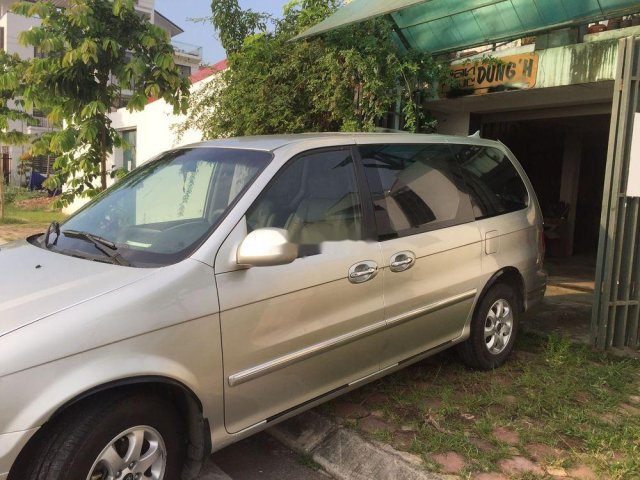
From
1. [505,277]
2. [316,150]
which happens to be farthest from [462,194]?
[316,150]

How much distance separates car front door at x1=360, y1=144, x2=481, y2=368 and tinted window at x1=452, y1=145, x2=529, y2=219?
14 centimetres

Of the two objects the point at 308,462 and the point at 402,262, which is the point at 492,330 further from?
the point at 308,462

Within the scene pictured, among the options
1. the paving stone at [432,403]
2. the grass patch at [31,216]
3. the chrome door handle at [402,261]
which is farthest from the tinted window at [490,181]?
the grass patch at [31,216]

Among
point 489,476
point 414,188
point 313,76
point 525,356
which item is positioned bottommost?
point 489,476

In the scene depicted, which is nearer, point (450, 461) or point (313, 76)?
point (450, 461)

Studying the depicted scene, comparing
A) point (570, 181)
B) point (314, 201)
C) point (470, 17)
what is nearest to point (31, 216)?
point (470, 17)

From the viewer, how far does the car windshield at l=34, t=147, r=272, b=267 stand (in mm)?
2717

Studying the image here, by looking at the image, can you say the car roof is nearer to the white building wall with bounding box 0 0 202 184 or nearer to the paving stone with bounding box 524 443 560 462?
the paving stone with bounding box 524 443 560 462

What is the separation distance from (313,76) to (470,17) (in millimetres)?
1949

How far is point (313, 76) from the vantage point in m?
7.00

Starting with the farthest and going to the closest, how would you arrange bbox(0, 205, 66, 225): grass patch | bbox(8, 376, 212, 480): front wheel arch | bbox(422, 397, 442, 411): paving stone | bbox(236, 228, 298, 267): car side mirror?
bbox(0, 205, 66, 225): grass patch → bbox(422, 397, 442, 411): paving stone → bbox(236, 228, 298, 267): car side mirror → bbox(8, 376, 212, 480): front wheel arch

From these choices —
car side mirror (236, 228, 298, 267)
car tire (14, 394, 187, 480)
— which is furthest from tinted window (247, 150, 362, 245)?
car tire (14, 394, 187, 480)

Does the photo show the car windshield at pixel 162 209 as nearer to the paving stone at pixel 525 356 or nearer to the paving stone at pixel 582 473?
the paving stone at pixel 582 473

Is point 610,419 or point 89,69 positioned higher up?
point 89,69
